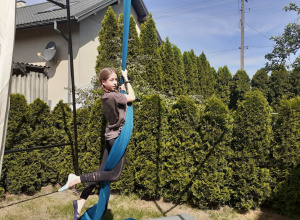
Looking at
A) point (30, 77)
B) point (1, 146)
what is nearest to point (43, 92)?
point (30, 77)

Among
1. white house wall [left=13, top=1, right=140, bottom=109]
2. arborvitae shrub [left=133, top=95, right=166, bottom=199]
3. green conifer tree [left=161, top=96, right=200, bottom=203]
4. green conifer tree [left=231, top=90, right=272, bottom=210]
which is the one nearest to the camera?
green conifer tree [left=231, top=90, right=272, bottom=210]

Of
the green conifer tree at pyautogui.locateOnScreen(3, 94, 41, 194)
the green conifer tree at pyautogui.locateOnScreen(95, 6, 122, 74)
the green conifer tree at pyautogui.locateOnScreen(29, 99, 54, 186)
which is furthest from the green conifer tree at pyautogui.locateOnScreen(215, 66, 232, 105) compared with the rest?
the green conifer tree at pyautogui.locateOnScreen(3, 94, 41, 194)

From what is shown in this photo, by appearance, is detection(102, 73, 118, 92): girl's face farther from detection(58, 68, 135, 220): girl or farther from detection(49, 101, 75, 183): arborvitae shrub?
detection(49, 101, 75, 183): arborvitae shrub

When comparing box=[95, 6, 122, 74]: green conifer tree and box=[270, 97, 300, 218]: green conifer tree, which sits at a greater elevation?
box=[95, 6, 122, 74]: green conifer tree

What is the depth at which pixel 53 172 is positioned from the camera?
3.87m

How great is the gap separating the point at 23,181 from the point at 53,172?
1.50 feet

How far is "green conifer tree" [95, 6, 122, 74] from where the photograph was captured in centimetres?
596

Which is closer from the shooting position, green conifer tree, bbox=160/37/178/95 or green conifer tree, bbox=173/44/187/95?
green conifer tree, bbox=160/37/178/95

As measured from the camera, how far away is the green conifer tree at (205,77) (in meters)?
11.9

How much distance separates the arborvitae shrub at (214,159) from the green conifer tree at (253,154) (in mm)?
146

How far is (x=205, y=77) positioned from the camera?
39.5 feet

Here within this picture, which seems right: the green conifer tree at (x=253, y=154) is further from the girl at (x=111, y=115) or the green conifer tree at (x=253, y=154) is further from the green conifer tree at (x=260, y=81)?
the green conifer tree at (x=260, y=81)

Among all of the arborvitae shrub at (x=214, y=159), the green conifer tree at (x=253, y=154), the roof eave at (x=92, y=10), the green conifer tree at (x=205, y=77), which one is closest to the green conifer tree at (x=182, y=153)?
the arborvitae shrub at (x=214, y=159)

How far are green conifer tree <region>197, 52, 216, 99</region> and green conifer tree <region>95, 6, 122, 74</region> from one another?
260 inches
